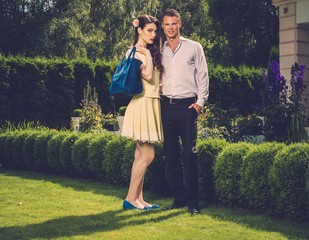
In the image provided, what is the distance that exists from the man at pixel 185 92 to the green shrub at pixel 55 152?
A: 159 inches

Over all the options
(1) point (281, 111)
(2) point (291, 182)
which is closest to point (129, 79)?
(2) point (291, 182)

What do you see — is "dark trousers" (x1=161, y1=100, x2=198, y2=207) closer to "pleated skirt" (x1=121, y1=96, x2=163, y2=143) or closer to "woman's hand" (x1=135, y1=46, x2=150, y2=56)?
"pleated skirt" (x1=121, y1=96, x2=163, y2=143)

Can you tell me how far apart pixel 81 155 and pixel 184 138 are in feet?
11.0

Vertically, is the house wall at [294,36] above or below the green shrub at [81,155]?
above

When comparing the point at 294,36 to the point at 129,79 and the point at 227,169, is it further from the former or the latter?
the point at 129,79

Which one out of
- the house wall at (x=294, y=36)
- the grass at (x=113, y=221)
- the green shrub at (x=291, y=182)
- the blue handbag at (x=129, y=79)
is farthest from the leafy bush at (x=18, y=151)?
the green shrub at (x=291, y=182)

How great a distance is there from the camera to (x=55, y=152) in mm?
9312

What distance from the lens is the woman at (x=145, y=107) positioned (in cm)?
566

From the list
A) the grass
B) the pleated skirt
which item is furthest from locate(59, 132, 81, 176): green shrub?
the pleated skirt

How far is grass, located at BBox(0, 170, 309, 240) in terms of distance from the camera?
4.66 meters

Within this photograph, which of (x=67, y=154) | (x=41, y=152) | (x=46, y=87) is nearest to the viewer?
(x=67, y=154)

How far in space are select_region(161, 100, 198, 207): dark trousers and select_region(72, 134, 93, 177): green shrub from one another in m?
3.02

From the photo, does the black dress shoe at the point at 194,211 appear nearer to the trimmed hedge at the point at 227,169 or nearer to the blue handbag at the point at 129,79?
the trimmed hedge at the point at 227,169

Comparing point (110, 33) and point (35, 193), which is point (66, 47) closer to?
point (110, 33)
